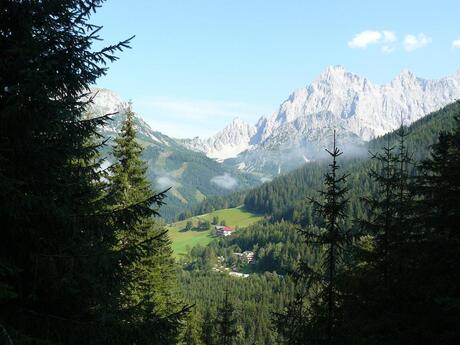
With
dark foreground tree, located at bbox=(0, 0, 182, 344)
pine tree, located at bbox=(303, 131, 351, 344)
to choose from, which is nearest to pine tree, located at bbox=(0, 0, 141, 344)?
dark foreground tree, located at bbox=(0, 0, 182, 344)

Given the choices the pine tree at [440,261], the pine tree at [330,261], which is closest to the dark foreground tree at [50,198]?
the pine tree at [330,261]

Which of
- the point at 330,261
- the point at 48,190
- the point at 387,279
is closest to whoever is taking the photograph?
the point at 48,190

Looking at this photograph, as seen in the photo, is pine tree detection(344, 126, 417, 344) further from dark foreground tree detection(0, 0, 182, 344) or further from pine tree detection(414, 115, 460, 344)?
dark foreground tree detection(0, 0, 182, 344)

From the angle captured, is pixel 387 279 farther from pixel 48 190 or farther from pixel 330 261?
pixel 48 190

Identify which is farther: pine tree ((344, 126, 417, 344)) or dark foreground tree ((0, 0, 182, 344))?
pine tree ((344, 126, 417, 344))

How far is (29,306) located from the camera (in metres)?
8.05

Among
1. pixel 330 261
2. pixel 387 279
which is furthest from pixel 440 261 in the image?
pixel 330 261

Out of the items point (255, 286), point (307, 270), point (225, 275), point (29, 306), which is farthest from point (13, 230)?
point (225, 275)

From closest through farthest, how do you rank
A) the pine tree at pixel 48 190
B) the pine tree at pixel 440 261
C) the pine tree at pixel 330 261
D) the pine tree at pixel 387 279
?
the pine tree at pixel 48 190 → the pine tree at pixel 440 261 → the pine tree at pixel 387 279 → the pine tree at pixel 330 261

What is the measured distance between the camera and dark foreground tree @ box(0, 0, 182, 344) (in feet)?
23.8

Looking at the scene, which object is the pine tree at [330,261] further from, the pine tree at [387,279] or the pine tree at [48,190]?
the pine tree at [48,190]

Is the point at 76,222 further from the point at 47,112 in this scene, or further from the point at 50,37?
the point at 50,37

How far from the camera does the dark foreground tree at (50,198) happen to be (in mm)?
7242

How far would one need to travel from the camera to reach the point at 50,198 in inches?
305
